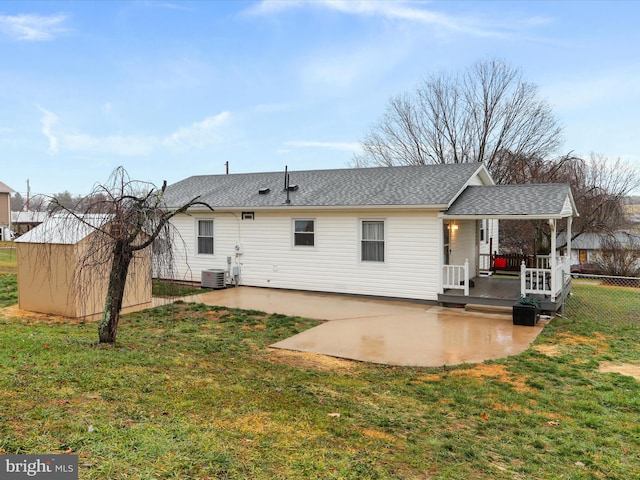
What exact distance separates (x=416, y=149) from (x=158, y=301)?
23174 mm

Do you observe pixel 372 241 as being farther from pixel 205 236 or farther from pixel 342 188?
pixel 205 236

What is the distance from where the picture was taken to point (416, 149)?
98.6 feet

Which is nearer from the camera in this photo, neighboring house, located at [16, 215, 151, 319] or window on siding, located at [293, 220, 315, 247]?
neighboring house, located at [16, 215, 151, 319]

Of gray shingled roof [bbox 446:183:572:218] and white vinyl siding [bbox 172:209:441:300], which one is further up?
gray shingled roof [bbox 446:183:572:218]

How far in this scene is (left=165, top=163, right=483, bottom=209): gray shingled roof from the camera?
1185 cm

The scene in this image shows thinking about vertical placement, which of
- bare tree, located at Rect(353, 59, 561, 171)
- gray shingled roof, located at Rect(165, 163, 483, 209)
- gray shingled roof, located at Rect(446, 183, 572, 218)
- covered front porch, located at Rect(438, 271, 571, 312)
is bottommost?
covered front porch, located at Rect(438, 271, 571, 312)

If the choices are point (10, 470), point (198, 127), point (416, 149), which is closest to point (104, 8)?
point (198, 127)

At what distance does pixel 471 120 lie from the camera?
2842 centimetres

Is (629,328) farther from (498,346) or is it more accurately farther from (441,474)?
(441,474)

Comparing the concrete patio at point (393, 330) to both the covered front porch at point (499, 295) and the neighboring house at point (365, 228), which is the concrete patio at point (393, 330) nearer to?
the covered front porch at point (499, 295)

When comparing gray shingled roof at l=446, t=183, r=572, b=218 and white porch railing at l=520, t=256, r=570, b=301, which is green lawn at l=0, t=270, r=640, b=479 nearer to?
white porch railing at l=520, t=256, r=570, b=301

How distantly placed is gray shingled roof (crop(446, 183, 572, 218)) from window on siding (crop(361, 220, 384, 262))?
6.69ft

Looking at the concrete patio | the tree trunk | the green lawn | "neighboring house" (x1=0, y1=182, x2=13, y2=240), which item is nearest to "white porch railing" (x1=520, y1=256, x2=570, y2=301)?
the concrete patio

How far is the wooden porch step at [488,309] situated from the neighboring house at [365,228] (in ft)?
1.23
